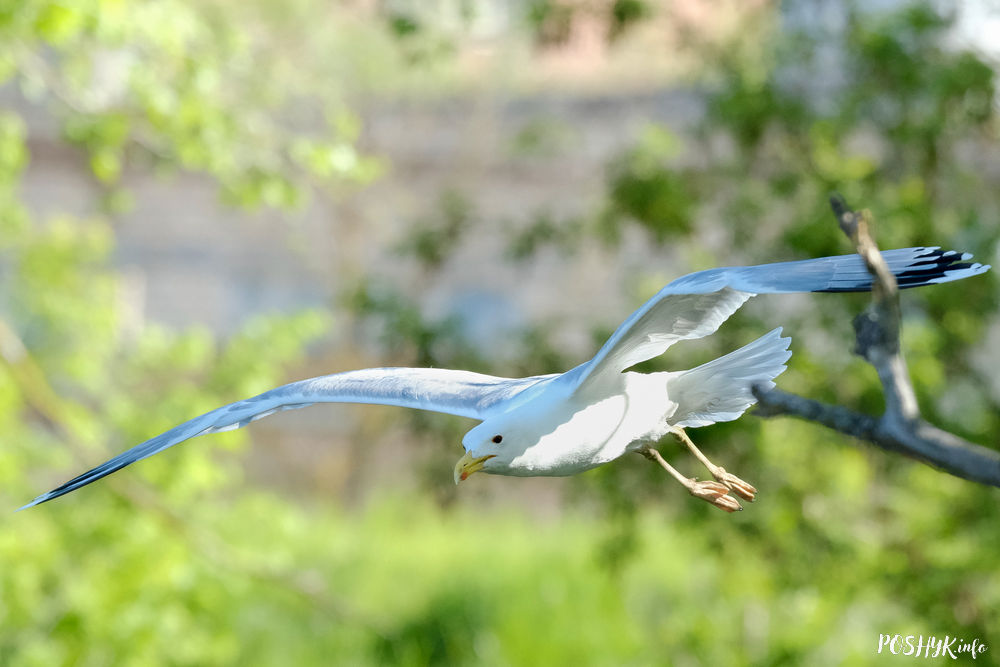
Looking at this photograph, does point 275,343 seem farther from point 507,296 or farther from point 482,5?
point 507,296

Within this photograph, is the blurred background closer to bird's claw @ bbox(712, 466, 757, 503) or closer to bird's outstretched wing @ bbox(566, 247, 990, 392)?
bird's claw @ bbox(712, 466, 757, 503)

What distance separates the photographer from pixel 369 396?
3.24ft

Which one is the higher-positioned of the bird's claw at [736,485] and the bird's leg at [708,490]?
the bird's leg at [708,490]

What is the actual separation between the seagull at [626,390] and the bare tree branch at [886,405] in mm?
77

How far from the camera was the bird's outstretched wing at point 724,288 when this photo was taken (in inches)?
32.5

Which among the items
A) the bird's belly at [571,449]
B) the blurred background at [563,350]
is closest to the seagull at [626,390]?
the bird's belly at [571,449]

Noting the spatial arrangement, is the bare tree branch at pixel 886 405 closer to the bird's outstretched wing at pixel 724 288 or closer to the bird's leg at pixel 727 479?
the bird's outstretched wing at pixel 724 288

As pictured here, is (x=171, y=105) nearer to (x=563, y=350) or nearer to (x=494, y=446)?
(x=563, y=350)

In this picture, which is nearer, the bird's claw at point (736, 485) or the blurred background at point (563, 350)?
the bird's claw at point (736, 485)

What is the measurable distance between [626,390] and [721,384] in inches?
3.7

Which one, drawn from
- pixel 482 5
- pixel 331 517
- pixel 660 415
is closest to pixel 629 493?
pixel 482 5

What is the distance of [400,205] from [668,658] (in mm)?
3264

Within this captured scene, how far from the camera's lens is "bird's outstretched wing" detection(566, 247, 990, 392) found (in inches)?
32.5

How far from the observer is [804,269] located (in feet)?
2.83
